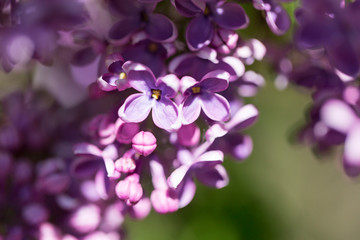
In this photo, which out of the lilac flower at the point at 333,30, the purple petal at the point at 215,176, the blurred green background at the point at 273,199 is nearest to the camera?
the lilac flower at the point at 333,30

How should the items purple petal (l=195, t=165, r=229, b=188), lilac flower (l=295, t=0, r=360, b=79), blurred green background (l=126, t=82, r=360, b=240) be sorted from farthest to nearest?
blurred green background (l=126, t=82, r=360, b=240) < purple petal (l=195, t=165, r=229, b=188) < lilac flower (l=295, t=0, r=360, b=79)

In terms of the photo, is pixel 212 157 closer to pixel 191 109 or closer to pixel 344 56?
pixel 191 109

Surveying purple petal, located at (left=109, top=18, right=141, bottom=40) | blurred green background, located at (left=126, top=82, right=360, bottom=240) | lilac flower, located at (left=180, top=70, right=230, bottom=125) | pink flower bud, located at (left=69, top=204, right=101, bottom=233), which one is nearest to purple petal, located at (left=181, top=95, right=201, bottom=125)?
lilac flower, located at (left=180, top=70, right=230, bottom=125)

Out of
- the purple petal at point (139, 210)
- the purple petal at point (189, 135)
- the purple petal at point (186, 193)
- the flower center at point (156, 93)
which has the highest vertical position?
the flower center at point (156, 93)

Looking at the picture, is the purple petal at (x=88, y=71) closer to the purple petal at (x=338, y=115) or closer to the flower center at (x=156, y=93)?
the flower center at (x=156, y=93)

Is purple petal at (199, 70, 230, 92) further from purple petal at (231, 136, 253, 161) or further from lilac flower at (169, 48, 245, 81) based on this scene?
purple petal at (231, 136, 253, 161)

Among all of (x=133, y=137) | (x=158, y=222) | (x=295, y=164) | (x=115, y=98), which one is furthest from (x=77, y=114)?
(x=295, y=164)

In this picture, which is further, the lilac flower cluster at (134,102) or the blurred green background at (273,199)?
the blurred green background at (273,199)

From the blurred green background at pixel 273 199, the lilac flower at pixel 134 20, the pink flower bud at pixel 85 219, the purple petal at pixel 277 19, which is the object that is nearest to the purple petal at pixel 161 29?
the lilac flower at pixel 134 20
